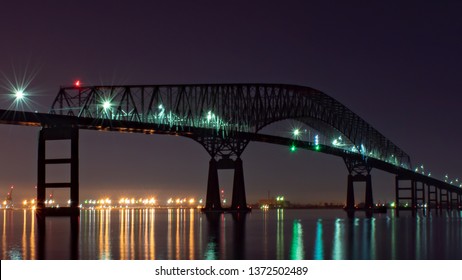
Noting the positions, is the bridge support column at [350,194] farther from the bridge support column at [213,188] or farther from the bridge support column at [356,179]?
the bridge support column at [213,188]

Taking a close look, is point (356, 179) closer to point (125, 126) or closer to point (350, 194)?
point (350, 194)

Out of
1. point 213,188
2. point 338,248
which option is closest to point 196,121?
point 213,188

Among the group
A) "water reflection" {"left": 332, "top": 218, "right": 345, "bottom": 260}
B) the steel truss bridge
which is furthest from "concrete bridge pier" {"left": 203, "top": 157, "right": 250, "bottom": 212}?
"water reflection" {"left": 332, "top": 218, "right": 345, "bottom": 260}

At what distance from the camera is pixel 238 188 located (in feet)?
407

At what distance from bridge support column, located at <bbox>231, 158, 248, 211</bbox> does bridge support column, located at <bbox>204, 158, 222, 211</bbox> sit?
116 inches

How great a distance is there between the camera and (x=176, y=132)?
117750mm

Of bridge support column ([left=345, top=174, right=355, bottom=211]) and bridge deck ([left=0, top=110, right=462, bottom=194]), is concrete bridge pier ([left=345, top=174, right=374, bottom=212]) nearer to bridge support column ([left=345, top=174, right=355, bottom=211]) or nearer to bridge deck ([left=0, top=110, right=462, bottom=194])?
bridge support column ([left=345, top=174, right=355, bottom=211])

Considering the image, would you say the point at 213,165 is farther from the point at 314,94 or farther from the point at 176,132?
the point at 314,94

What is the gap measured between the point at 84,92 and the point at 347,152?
67.2 m

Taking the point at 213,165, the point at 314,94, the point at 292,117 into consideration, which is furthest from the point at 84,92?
the point at 314,94

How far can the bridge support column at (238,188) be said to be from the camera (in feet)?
401

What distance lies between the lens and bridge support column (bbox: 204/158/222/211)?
121 meters

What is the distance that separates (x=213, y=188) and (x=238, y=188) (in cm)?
441
